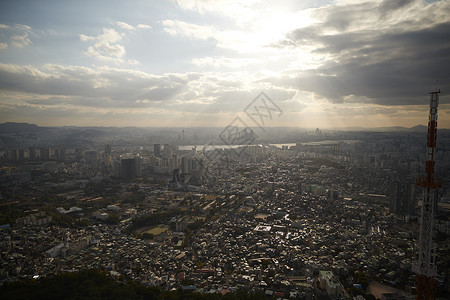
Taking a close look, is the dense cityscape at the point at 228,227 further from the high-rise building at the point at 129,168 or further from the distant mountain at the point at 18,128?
the distant mountain at the point at 18,128

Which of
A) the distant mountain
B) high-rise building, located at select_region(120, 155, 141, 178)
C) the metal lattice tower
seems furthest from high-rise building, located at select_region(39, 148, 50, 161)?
the metal lattice tower

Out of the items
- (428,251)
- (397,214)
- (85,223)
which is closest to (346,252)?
(428,251)

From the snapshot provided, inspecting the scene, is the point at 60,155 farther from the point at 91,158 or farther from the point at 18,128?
the point at 18,128

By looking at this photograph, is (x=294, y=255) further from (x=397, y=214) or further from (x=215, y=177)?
(x=215, y=177)

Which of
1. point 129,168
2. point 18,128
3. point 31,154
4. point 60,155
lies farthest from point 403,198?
point 18,128

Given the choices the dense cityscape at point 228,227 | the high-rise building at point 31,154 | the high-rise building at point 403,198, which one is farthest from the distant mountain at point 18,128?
the high-rise building at point 403,198
